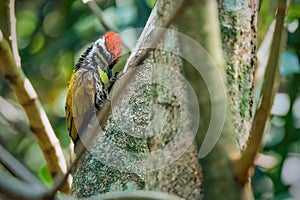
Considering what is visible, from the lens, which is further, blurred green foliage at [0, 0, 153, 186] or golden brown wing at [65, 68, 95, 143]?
Answer: blurred green foliage at [0, 0, 153, 186]

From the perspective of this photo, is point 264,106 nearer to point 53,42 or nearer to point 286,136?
point 286,136

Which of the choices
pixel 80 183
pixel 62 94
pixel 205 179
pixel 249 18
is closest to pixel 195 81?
pixel 205 179

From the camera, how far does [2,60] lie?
4.39ft

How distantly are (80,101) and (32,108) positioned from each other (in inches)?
3.9

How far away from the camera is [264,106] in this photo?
0.55 metres

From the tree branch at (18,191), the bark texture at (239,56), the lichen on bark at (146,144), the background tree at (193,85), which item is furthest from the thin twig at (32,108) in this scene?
the tree branch at (18,191)

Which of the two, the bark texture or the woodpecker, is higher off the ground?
the bark texture

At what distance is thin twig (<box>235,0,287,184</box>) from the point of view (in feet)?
1.75

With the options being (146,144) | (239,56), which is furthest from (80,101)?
(239,56)

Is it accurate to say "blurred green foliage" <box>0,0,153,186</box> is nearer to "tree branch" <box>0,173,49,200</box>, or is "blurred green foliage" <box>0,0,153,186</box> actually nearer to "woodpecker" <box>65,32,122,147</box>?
"woodpecker" <box>65,32,122,147</box>

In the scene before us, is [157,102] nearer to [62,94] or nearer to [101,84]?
[101,84]

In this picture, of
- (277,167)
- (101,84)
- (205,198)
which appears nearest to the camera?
(205,198)

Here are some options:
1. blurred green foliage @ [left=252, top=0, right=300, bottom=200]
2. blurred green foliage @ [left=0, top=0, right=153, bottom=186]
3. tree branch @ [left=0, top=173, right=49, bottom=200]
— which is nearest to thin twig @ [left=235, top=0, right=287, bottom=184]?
tree branch @ [left=0, top=173, right=49, bottom=200]

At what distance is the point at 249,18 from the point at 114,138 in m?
0.38
